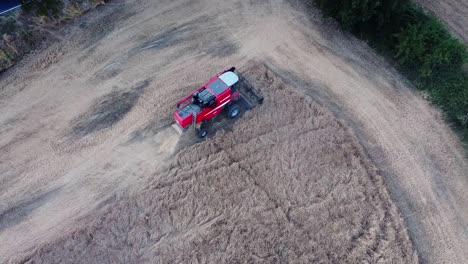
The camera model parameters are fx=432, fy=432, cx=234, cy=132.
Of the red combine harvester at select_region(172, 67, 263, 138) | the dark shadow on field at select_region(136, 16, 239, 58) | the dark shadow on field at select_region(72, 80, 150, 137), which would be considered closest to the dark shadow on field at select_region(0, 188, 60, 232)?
the dark shadow on field at select_region(72, 80, 150, 137)

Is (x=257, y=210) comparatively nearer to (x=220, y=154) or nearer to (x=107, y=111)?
(x=220, y=154)

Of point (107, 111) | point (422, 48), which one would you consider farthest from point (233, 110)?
point (422, 48)

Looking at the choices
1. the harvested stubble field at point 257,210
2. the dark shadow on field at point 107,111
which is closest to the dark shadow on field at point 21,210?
the harvested stubble field at point 257,210

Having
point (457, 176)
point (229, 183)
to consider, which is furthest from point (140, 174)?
point (457, 176)

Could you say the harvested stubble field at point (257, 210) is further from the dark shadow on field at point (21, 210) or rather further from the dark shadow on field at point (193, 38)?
the dark shadow on field at point (193, 38)

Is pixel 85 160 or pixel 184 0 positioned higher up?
pixel 184 0

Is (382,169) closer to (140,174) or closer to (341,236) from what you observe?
(341,236)
